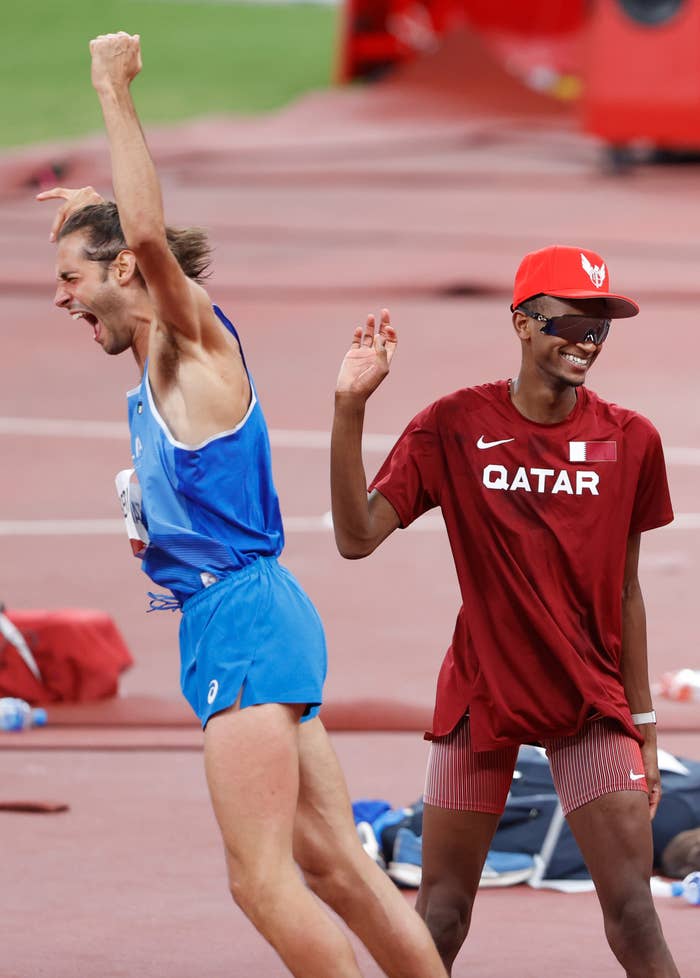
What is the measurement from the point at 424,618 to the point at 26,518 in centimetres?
310

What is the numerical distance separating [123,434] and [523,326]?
29.8 ft

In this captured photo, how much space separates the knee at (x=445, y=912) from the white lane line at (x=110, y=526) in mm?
6374

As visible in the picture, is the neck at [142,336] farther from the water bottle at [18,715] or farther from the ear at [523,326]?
the water bottle at [18,715]

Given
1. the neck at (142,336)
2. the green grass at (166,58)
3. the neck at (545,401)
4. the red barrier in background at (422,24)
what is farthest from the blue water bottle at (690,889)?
the red barrier in background at (422,24)

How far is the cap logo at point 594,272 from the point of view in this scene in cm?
478

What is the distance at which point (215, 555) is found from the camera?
4.62m

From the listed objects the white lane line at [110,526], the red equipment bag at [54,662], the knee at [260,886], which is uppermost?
the knee at [260,886]

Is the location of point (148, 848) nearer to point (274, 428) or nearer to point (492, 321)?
point (274, 428)

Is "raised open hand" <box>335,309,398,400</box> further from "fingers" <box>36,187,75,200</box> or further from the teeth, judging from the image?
"fingers" <box>36,187,75,200</box>

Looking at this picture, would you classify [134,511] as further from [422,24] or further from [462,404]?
[422,24]

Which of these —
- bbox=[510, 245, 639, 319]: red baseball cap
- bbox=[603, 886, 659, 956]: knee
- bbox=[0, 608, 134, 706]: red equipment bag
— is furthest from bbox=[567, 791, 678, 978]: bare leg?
bbox=[0, 608, 134, 706]: red equipment bag

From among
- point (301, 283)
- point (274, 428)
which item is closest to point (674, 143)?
point (301, 283)

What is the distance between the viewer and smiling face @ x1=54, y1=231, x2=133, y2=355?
4742 mm

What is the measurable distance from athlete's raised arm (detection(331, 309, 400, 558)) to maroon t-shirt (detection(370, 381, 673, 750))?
86 mm
